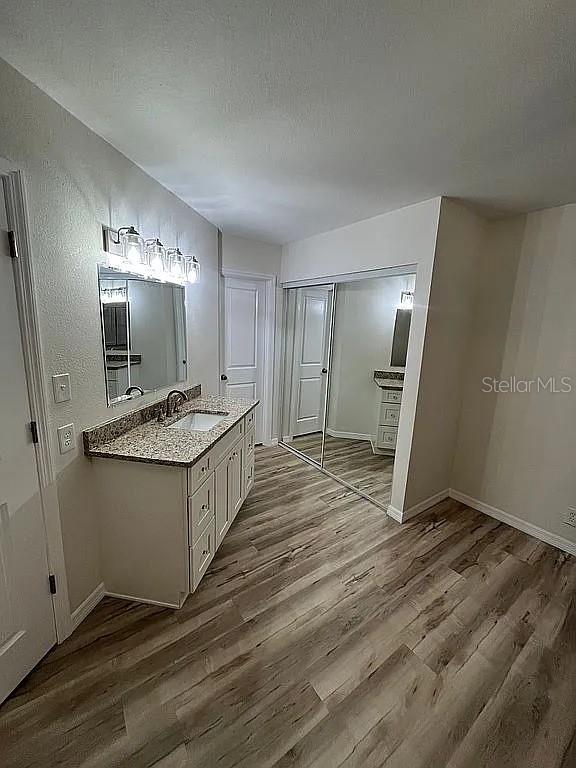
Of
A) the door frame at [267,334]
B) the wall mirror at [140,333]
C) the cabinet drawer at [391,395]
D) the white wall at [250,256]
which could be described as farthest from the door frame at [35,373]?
the cabinet drawer at [391,395]

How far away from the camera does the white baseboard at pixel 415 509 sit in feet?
8.82

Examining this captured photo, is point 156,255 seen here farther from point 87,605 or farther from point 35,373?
point 87,605

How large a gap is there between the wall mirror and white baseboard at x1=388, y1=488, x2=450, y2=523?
6.87 ft

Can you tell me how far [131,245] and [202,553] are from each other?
71.9 inches

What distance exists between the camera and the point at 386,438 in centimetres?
382

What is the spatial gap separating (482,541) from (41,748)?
108 inches

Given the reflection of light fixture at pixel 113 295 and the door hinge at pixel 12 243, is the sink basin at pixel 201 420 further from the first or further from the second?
the door hinge at pixel 12 243

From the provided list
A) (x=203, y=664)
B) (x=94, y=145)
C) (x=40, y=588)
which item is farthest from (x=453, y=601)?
(x=94, y=145)

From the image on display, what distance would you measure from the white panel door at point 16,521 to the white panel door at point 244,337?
86.4 inches

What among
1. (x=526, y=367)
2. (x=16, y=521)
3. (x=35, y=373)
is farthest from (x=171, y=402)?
(x=526, y=367)

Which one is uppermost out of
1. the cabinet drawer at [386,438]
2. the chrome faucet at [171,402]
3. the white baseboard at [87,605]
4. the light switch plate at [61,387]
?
the light switch plate at [61,387]

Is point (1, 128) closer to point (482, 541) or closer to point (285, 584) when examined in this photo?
point (285, 584)

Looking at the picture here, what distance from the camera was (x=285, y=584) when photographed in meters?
2.01

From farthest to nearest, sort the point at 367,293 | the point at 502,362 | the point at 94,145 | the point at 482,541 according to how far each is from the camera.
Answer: the point at 367,293 → the point at 502,362 → the point at 482,541 → the point at 94,145
